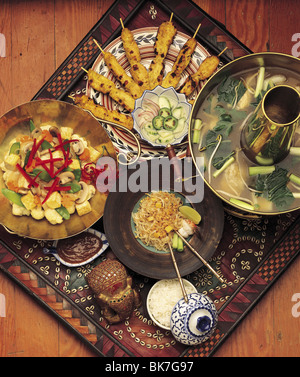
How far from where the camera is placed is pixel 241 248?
9.62 ft

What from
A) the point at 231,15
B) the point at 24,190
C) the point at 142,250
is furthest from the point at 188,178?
the point at 231,15

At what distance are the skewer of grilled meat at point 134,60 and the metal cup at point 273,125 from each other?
788mm

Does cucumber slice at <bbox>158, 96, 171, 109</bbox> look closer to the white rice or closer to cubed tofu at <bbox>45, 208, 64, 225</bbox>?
cubed tofu at <bbox>45, 208, 64, 225</bbox>

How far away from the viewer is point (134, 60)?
2922mm

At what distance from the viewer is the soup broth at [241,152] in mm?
2588

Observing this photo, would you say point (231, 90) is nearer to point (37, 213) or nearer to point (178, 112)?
point (178, 112)

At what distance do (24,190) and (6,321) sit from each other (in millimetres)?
972

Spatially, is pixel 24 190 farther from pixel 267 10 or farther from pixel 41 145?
pixel 267 10

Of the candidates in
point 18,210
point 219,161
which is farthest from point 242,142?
point 18,210

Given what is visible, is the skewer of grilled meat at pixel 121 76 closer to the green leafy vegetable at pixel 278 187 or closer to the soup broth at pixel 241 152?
the soup broth at pixel 241 152

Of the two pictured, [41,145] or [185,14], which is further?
[185,14]

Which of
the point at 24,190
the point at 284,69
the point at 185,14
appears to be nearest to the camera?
the point at 284,69

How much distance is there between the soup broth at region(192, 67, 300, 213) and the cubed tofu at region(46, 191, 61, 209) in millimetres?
948

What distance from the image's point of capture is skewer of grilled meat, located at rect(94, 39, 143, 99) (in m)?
2.92
